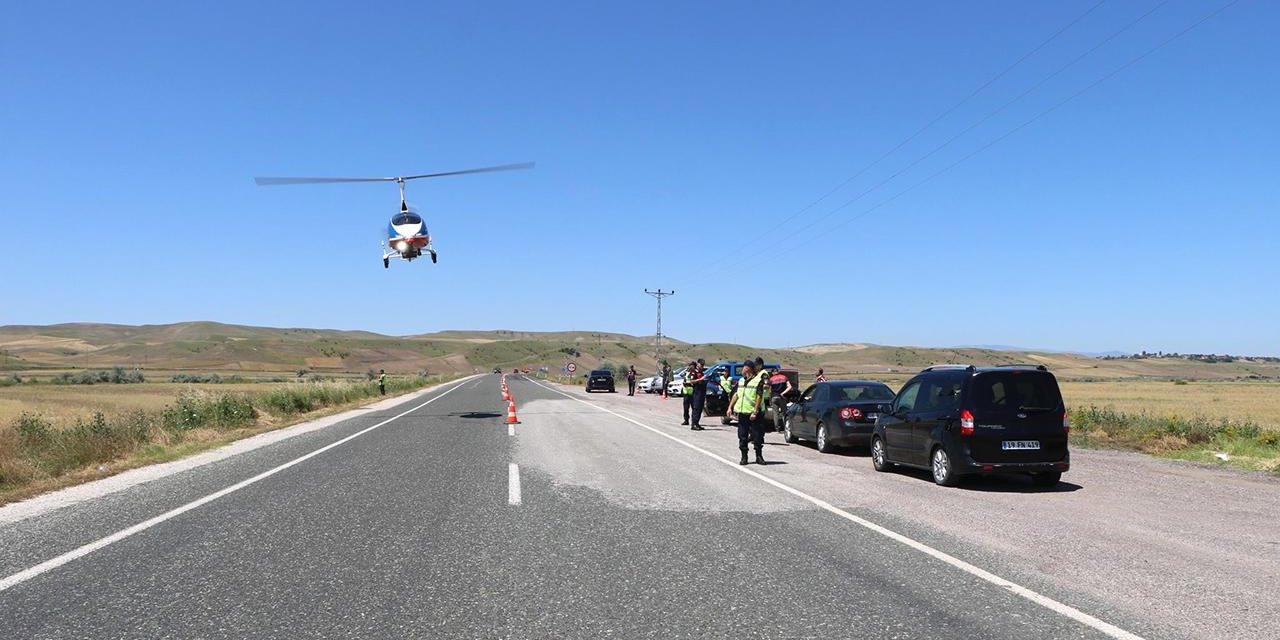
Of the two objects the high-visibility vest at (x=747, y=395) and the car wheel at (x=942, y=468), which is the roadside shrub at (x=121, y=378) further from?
the car wheel at (x=942, y=468)

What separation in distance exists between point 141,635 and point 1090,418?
21.7m

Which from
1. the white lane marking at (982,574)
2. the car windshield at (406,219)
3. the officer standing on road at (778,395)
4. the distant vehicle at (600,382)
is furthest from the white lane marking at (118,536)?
Result: the distant vehicle at (600,382)

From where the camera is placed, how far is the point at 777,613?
16.2ft

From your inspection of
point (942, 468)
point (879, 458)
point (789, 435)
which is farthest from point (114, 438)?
point (942, 468)

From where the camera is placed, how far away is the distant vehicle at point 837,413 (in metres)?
15.3

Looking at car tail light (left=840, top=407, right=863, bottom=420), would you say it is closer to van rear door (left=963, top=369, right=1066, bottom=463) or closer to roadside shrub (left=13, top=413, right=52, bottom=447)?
van rear door (left=963, top=369, right=1066, bottom=463)

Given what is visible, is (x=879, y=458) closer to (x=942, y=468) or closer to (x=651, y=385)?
(x=942, y=468)

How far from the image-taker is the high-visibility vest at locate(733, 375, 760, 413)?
1329 centimetres

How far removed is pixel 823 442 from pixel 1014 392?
17.7ft

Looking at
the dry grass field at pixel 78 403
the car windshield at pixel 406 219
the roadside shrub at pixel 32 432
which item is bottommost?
the dry grass field at pixel 78 403

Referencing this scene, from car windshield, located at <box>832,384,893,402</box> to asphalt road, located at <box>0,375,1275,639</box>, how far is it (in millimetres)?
5130

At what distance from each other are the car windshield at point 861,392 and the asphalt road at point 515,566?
5130mm

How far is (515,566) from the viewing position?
6.11m

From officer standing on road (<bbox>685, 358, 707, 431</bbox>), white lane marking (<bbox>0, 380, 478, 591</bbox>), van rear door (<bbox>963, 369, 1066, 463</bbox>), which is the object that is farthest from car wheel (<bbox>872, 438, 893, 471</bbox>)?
white lane marking (<bbox>0, 380, 478, 591</bbox>)
